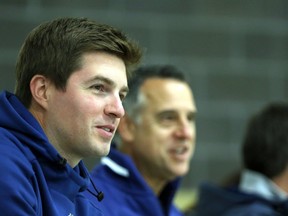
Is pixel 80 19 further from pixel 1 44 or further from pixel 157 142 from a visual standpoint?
pixel 1 44

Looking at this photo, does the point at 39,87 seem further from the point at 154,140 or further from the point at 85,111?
the point at 154,140

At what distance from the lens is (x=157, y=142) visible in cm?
324

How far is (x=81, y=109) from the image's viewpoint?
200 centimetres

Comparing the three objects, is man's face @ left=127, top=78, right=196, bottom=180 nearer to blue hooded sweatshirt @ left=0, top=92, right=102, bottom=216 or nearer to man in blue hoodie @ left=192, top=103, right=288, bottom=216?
man in blue hoodie @ left=192, top=103, right=288, bottom=216

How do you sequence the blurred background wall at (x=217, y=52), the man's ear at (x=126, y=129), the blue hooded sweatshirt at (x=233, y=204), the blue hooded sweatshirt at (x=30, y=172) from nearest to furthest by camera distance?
the blue hooded sweatshirt at (x=30, y=172) → the blue hooded sweatshirt at (x=233, y=204) → the man's ear at (x=126, y=129) → the blurred background wall at (x=217, y=52)

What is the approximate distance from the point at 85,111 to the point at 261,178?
1538mm

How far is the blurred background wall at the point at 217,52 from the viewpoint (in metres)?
4.73

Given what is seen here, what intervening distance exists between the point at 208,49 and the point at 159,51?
34cm

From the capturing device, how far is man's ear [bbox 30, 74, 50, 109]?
6.61 feet

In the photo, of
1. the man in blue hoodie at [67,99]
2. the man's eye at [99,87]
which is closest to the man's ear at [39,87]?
the man in blue hoodie at [67,99]

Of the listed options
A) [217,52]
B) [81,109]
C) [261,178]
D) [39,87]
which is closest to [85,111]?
[81,109]

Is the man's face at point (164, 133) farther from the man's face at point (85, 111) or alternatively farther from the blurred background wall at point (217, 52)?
the blurred background wall at point (217, 52)

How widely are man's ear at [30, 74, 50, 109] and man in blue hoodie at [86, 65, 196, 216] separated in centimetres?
108

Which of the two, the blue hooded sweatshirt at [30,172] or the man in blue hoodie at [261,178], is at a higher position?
the blue hooded sweatshirt at [30,172]
